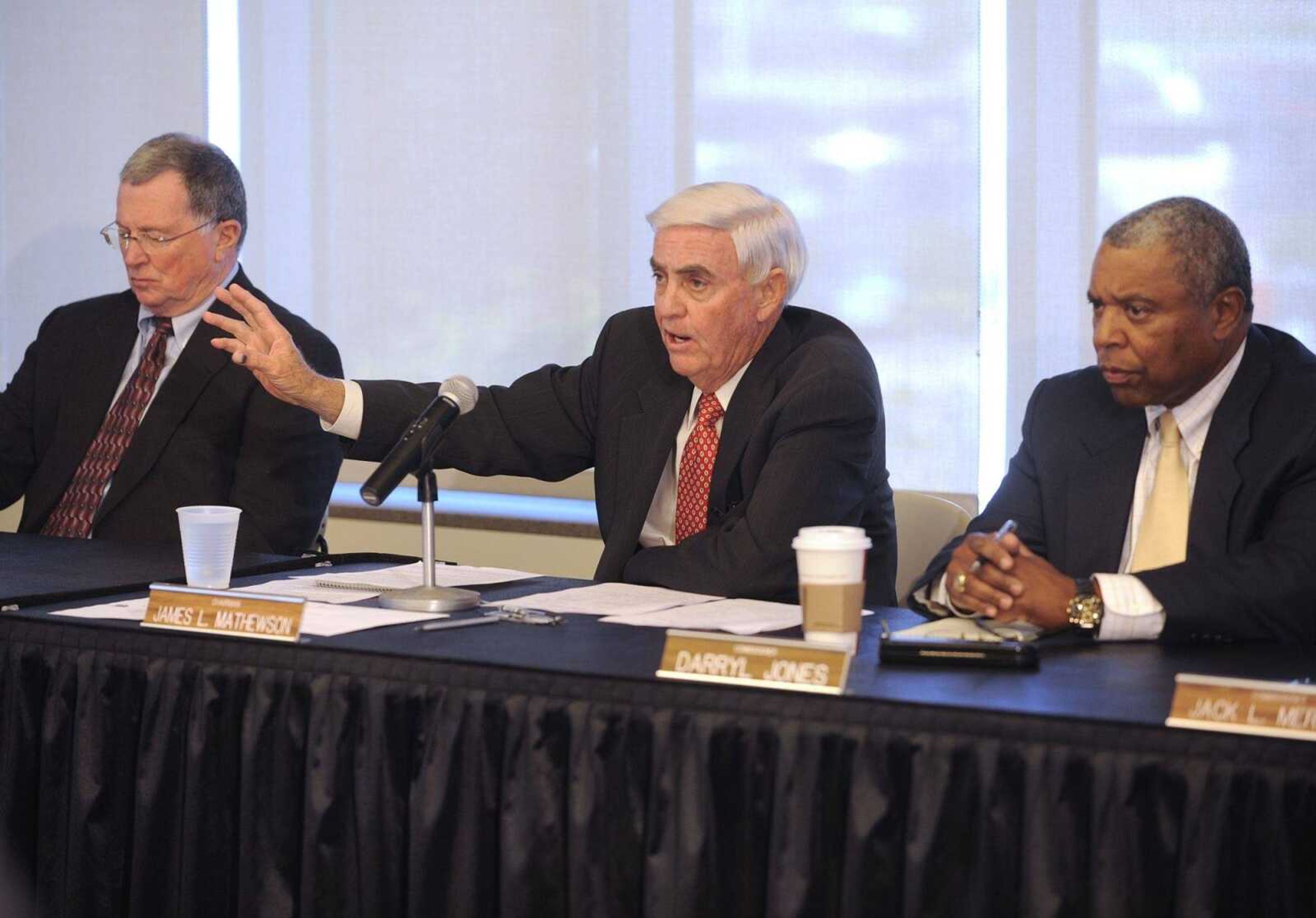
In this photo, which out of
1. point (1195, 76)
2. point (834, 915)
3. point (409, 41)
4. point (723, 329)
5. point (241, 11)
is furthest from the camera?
point (241, 11)

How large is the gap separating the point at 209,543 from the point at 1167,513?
146 centimetres

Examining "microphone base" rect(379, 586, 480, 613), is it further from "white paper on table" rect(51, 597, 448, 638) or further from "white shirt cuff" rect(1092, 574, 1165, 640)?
"white shirt cuff" rect(1092, 574, 1165, 640)

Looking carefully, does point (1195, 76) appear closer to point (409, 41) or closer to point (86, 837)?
point (409, 41)

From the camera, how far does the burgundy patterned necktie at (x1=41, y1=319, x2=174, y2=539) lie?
3.20 m

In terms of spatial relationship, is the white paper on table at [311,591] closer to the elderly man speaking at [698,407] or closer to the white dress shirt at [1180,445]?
the elderly man speaking at [698,407]

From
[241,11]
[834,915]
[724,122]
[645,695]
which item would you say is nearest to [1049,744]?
[834,915]

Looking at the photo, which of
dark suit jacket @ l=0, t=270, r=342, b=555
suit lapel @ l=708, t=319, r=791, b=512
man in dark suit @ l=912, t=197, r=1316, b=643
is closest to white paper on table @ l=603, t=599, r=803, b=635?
man in dark suit @ l=912, t=197, r=1316, b=643

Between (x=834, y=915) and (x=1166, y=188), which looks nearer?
(x=834, y=915)

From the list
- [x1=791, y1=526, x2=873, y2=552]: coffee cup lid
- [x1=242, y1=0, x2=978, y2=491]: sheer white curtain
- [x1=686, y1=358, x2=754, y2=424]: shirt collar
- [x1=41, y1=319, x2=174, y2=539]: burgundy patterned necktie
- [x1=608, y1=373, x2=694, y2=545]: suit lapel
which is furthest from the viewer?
[x1=242, y1=0, x2=978, y2=491]: sheer white curtain

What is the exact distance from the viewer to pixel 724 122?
12.8 feet

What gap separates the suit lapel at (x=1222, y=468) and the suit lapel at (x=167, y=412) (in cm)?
198

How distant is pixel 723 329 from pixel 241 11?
2.64m

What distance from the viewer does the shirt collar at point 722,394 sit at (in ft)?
9.14

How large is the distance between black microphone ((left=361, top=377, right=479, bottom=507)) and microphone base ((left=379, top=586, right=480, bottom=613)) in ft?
0.62
